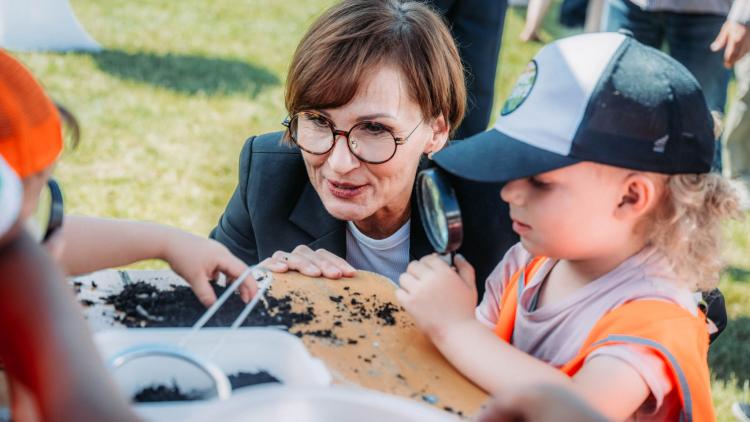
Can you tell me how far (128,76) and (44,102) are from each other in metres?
4.53

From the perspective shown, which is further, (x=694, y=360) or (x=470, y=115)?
(x=470, y=115)

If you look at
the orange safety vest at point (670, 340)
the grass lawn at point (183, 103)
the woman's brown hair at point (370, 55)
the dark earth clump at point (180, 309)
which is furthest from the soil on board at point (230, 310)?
the grass lawn at point (183, 103)

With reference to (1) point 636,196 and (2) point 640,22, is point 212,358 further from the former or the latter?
(2) point 640,22

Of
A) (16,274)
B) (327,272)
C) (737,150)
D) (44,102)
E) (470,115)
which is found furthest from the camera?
(737,150)

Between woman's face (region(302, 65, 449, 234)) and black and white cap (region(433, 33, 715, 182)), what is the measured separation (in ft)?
1.90

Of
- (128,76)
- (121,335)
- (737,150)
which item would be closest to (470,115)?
(737,150)

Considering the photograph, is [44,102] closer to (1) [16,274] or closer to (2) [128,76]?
(1) [16,274]

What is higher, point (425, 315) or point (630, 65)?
point (630, 65)

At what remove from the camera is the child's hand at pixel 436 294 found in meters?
1.40

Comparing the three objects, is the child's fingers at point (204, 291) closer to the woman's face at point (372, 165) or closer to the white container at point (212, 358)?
the white container at point (212, 358)

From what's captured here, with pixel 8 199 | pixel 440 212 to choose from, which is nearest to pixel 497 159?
pixel 440 212

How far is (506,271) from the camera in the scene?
1803mm

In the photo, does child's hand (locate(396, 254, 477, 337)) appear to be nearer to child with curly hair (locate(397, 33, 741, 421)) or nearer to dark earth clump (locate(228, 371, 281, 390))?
child with curly hair (locate(397, 33, 741, 421))

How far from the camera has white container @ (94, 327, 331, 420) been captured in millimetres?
1041
